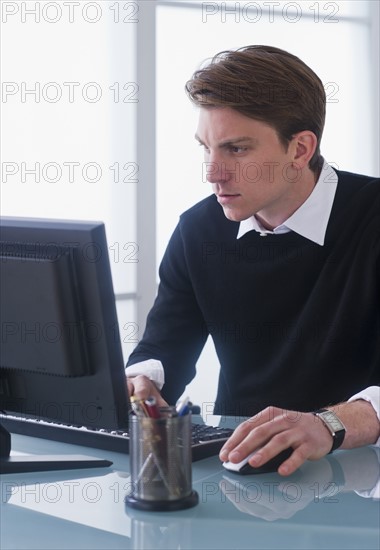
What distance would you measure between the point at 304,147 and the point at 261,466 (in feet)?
3.38

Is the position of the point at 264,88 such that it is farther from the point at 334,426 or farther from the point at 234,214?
the point at 334,426

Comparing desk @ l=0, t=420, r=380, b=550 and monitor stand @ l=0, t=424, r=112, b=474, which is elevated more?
monitor stand @ l=0, t=424, r=112, b=474

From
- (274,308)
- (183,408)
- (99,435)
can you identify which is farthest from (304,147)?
(183,408)

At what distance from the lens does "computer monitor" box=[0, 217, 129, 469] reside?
1.40 metres

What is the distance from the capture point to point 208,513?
4.30ft

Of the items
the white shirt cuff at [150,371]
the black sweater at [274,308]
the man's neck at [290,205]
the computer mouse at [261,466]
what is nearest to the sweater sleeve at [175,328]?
the black sweater at [274,308]

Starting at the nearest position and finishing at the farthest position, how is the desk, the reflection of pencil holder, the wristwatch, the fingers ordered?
the desk
the reflection of pencil holder
the fingers
the wristwatch

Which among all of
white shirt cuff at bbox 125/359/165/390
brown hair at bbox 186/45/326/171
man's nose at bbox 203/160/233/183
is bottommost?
white shirt cuff at bbox 125/359/165/390

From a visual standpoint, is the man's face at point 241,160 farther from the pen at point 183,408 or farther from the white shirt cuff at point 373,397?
the pen at point 183,408

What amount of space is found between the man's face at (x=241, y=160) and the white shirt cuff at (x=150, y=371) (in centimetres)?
42

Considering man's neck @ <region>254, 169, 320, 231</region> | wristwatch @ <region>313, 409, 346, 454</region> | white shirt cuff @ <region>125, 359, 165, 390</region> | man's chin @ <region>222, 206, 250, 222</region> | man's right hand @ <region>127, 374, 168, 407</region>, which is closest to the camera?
wristwatch @ <region>313, 409, 346, 454</region>

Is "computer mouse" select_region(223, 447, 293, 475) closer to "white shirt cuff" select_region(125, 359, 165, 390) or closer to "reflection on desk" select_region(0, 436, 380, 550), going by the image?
"reflection on desk" select_region(0, 436, 380, 550)

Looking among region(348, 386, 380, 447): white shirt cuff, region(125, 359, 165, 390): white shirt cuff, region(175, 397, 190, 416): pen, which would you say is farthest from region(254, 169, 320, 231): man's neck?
region(175, 397, 190, 416): pen

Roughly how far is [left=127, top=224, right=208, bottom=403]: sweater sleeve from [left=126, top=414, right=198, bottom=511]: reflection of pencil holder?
0.89 metres
